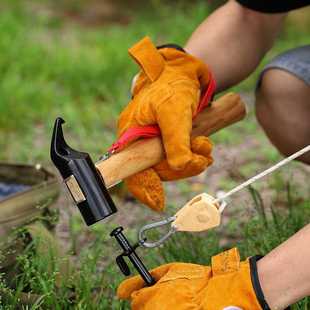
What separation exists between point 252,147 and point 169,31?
74.1 inches

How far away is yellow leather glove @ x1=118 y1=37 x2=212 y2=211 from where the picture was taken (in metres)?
1.78

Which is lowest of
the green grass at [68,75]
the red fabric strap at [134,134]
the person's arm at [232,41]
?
the red fabric strap at [134,134]

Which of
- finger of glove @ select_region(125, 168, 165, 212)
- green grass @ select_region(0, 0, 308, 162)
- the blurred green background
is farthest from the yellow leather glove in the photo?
green grass @ select_region(0, 0, 308, 162)

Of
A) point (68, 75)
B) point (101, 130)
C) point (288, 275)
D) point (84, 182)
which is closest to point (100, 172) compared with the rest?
point (84, 182)

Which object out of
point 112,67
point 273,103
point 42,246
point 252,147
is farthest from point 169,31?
point 42,246

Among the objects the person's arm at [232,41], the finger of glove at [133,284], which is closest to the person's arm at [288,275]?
the finger of glove at [133,284]

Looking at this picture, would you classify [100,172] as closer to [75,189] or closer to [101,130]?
[75,189]

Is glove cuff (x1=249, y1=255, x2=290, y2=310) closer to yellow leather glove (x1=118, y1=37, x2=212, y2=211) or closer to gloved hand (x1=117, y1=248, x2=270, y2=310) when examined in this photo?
gloved hand (x1=117, y1=248, x2=270, y2=310)

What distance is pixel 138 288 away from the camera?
1743 mm

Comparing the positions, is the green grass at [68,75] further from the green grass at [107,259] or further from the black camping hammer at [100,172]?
the black camping hammer at [100,172]

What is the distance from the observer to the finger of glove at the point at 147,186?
1.84 m

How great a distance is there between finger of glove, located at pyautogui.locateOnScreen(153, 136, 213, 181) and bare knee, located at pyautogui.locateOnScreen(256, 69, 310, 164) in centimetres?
55

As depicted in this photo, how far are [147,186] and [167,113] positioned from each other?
18 cm

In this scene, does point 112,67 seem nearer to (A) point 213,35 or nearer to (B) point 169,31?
(B) point 169,31
